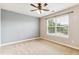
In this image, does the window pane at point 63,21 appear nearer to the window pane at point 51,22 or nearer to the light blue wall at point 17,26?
the window pane at point 51,22

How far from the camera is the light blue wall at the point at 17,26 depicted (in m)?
4.21

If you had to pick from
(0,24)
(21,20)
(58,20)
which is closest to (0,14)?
(0,24)

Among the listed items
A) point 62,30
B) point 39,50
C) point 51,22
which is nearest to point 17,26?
point 51,22

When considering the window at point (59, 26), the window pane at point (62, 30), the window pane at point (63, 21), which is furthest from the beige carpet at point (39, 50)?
the window pane at point (63, 21)

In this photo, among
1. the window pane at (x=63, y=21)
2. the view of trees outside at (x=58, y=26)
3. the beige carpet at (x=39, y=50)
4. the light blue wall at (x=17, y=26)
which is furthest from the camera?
the light blue wall at (x=17, y=26)

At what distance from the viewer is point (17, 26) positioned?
482 cm

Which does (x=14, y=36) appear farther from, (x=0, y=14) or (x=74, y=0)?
(x=74, y=0)

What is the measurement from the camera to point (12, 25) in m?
4.55

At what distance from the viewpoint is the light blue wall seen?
4207 mm

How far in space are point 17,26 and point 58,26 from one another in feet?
6.99

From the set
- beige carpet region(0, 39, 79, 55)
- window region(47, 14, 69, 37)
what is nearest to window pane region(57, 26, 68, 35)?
window region(47, 14, 69, 37)

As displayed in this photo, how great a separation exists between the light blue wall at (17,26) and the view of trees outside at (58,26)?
1067mm

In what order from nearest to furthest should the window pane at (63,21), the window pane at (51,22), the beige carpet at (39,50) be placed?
the beige carpet at (39,50)
the window pane at (63,21)
the window pane at (51,22)

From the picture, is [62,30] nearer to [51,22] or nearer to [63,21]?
[63,21]
